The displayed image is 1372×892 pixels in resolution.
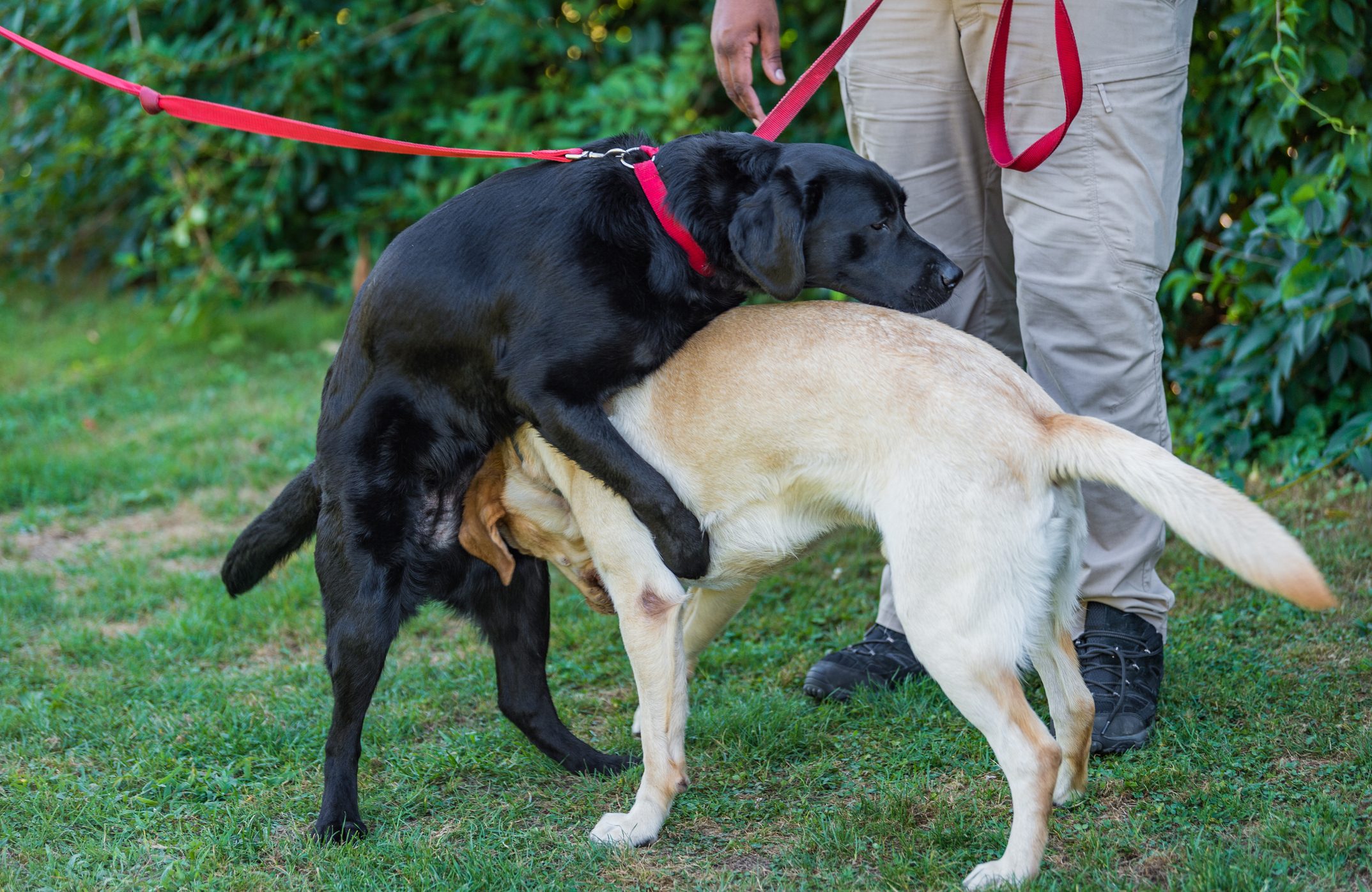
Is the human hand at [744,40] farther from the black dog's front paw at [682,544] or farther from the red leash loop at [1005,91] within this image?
the black dog's front paw at [682,544]

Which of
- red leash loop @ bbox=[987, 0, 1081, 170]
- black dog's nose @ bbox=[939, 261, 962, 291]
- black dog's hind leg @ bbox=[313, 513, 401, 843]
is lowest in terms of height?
black dog's hind leg @ bbox=[313, 513, 401, 843]

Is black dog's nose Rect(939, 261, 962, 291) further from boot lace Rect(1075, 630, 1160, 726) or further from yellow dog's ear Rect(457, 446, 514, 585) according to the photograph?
yellow dog's ear Rect(457, 446, 514, 585)

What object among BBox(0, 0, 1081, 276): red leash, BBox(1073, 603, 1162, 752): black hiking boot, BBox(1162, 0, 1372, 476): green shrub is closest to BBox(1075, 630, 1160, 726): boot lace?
BBox(1073, 603, 1162, 752): black hiking boot

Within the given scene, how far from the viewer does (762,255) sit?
2656 mm

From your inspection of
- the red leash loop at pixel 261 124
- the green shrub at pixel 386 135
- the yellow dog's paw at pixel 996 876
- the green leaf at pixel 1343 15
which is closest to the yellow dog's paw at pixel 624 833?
the yellow dog's paw at pixel 996 876

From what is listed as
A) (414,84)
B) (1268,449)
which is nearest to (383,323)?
(1268,449)

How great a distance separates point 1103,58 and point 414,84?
18.9 feet

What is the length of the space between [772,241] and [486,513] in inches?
37.7

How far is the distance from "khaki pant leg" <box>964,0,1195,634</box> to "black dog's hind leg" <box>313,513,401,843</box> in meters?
1.72

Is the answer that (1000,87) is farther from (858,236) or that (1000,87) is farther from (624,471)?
(624,471)

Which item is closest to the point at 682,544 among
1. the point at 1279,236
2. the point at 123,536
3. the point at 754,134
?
the point at 754,134

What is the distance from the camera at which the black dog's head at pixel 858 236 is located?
279 centimetres

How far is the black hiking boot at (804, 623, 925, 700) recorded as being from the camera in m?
3.25

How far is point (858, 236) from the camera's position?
2.79 meters
